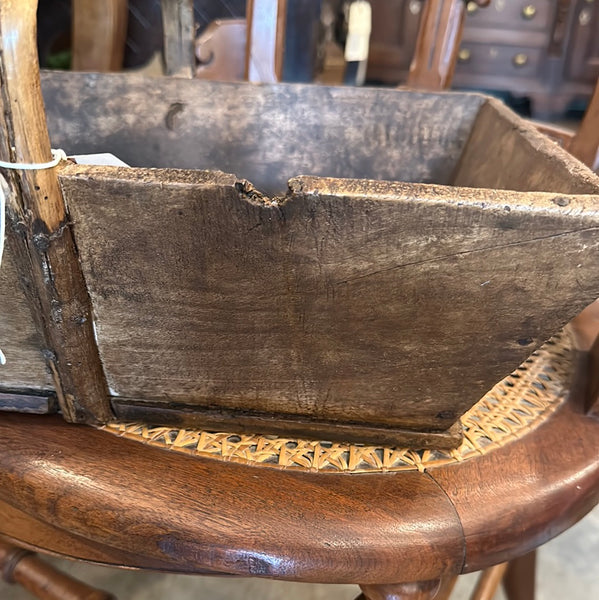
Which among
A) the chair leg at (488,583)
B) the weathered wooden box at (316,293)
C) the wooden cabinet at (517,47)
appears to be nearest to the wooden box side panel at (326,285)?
the weathered wooden box at (316,293)

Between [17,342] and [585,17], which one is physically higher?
[585,17]

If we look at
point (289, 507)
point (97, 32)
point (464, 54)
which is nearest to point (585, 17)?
point (464, 54)

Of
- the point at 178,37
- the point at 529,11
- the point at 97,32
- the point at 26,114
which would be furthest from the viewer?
the point at 529,11

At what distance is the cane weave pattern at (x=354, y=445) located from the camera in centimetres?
51

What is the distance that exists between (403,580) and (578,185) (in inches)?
13.3

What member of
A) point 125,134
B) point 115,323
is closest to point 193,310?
point 115,323

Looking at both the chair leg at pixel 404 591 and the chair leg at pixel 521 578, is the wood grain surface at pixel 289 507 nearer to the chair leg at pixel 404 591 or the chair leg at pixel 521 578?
the chair leg at pixel 404 591

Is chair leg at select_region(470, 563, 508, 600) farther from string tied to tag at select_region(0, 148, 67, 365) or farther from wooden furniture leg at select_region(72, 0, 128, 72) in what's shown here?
wooden furniture leg at select_region(72, 0, 128, 72)

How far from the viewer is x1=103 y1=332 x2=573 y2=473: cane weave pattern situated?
0.51 m

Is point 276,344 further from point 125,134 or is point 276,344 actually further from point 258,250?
point 125,134

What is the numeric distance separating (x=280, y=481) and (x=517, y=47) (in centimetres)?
211

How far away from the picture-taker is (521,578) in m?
0.85

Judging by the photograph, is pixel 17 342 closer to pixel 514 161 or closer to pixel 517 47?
pixel 514 161

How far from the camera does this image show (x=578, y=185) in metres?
0.46
